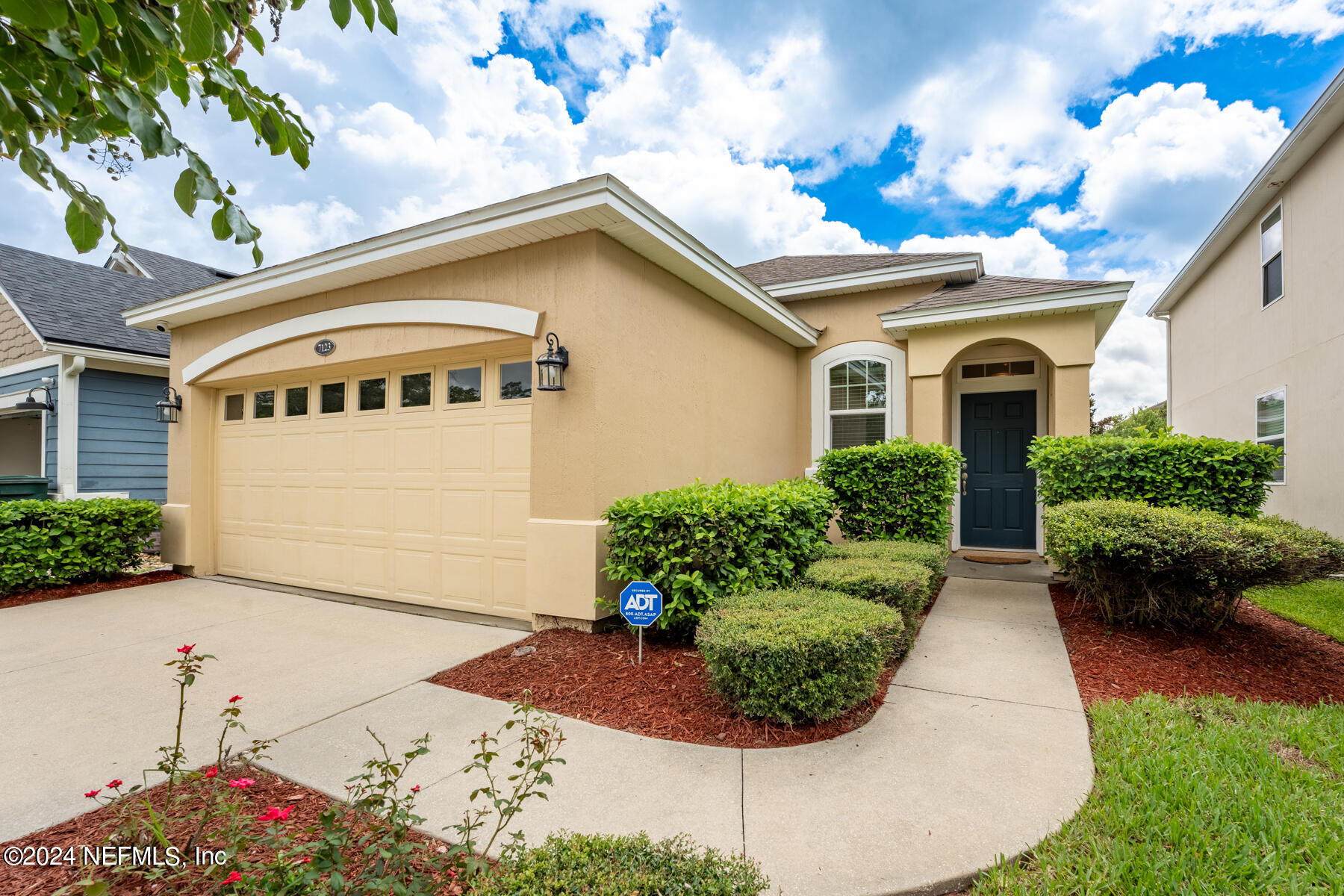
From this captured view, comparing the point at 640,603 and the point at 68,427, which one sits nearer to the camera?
the point at 640,603

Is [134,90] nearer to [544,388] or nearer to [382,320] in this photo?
[544,388]

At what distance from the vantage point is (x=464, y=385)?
5.63m

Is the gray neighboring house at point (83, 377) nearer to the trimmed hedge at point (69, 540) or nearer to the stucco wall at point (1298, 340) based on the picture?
the trimmed hedge at point (69, 540)

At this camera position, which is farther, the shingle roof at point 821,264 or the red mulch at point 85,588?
the shingle roof at point 821,264

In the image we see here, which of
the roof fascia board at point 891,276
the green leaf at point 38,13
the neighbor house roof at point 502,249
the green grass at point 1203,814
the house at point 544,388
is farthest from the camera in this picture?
the roof fascia board at point 891,276

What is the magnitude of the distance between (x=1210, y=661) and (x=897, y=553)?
2.14 m

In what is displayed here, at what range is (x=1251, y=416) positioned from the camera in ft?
28.4

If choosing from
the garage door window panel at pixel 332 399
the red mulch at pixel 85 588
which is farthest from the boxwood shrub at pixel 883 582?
the red mulch at pixel 85 588

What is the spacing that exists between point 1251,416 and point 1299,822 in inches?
368

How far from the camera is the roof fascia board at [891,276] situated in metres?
8.03

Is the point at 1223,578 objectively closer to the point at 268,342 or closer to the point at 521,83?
the point at 521,83

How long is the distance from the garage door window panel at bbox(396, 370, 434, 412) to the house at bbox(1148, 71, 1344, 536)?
386 inches

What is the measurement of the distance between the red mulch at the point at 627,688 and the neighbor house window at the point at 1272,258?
8.75 m

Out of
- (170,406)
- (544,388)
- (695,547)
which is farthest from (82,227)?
(170,406)
